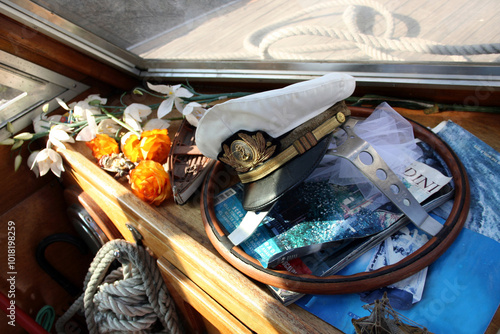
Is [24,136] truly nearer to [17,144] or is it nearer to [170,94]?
[17,144]

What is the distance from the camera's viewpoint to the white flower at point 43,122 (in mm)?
1370

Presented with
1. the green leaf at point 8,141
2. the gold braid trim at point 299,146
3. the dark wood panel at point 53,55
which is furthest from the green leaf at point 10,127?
the gold braid trim at point 299,146

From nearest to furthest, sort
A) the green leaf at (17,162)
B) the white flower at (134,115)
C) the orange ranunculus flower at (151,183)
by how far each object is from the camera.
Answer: the orange ranunculus flower at (151,183)
the white flower at (134,115)
the green leaf at (17,162)

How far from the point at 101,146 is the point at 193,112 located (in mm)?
345

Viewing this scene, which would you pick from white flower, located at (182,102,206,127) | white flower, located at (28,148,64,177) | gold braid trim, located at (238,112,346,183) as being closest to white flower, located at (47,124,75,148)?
white flower, located at (28,148,64,177)

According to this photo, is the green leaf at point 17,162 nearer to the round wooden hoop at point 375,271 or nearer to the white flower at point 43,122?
the white flower at point 43,122

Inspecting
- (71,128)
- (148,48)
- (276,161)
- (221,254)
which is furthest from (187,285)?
→ (148,48)

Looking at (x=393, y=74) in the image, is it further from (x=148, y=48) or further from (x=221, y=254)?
(x=148, y=48)

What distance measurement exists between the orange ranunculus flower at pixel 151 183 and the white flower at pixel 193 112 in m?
0.19

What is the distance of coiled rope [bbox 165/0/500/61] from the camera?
910 millimetres

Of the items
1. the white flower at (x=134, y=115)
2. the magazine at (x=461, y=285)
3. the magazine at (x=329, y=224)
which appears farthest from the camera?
the white flower at (x=134, y=115)

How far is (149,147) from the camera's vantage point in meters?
1.11

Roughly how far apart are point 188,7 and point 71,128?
2.09 feet

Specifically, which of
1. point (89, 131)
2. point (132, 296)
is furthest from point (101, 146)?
point (132, 296)
